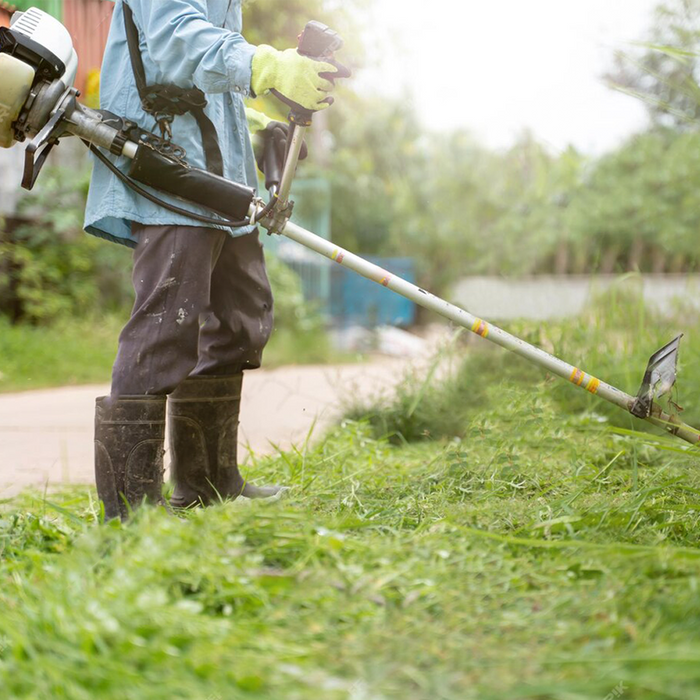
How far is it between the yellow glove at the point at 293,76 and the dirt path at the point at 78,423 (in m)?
1.11

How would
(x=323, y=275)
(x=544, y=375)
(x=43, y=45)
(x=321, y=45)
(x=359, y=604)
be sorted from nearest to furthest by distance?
1. (x=359, y=604)
2. (x=321, y=45)
3. (x=43, y=45)
4. (x=544, y=375)
5. (x=323, y=275)

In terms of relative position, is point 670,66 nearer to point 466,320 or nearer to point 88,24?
point 88,24

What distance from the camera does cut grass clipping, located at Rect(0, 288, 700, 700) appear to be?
3.64 ft

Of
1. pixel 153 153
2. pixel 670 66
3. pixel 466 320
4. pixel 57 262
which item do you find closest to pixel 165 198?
pixel 153 153

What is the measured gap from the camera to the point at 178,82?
76.7 inches

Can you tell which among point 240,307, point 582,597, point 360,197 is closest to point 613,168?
point 360,197

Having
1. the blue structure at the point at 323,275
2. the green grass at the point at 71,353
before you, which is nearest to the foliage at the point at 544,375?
the green grass at the point at 71,353

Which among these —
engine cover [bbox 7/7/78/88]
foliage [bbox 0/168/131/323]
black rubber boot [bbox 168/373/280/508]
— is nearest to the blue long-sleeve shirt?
engine cover [bbox 7/7/78/88]

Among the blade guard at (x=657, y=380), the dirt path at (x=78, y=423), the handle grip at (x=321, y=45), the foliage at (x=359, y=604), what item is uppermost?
the handle grip at (x=321, y=45)

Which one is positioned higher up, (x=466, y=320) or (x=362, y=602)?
(x=466, y=320)

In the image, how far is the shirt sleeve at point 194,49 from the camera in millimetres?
1847

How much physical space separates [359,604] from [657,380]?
1.08 metres

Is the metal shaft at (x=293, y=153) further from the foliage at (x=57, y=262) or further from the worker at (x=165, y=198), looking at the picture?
the foliage at (x=57, y=262)

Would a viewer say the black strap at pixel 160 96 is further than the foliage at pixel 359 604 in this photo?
Yes
